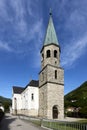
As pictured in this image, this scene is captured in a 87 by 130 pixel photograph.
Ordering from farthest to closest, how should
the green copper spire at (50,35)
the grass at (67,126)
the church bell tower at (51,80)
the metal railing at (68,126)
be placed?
the green copper spire at (50,35), the church bell tower at (51,80), the grass at (67,126), the metal railing at (68,126)

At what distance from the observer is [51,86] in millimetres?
31250

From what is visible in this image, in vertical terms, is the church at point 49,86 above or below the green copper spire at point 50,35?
below

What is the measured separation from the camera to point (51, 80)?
31.6 meters

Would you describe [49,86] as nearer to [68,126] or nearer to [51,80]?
[51,80]

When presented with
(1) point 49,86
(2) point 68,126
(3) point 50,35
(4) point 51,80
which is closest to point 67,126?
(2) point 68,126

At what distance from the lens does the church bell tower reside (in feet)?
101

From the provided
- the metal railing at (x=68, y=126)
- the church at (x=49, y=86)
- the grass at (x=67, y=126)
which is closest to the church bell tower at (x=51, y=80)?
the church at (x=49, y=86)

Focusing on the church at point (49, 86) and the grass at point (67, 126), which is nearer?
the grass at point (67, 126)

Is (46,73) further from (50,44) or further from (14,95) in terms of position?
(14,95)

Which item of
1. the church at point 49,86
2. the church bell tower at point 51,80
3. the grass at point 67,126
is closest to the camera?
the grass at point 67,126

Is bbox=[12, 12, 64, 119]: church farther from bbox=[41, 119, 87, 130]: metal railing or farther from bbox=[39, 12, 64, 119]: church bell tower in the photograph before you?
bbox=[41, 119, 87, 130]: metal railing

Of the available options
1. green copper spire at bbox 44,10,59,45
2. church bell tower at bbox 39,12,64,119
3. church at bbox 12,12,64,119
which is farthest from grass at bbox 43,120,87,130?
green copper spire at bbox 44,10,59,45

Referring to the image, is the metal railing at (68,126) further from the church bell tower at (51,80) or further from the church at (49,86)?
the church at (49,86)

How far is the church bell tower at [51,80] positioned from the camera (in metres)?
30.7
